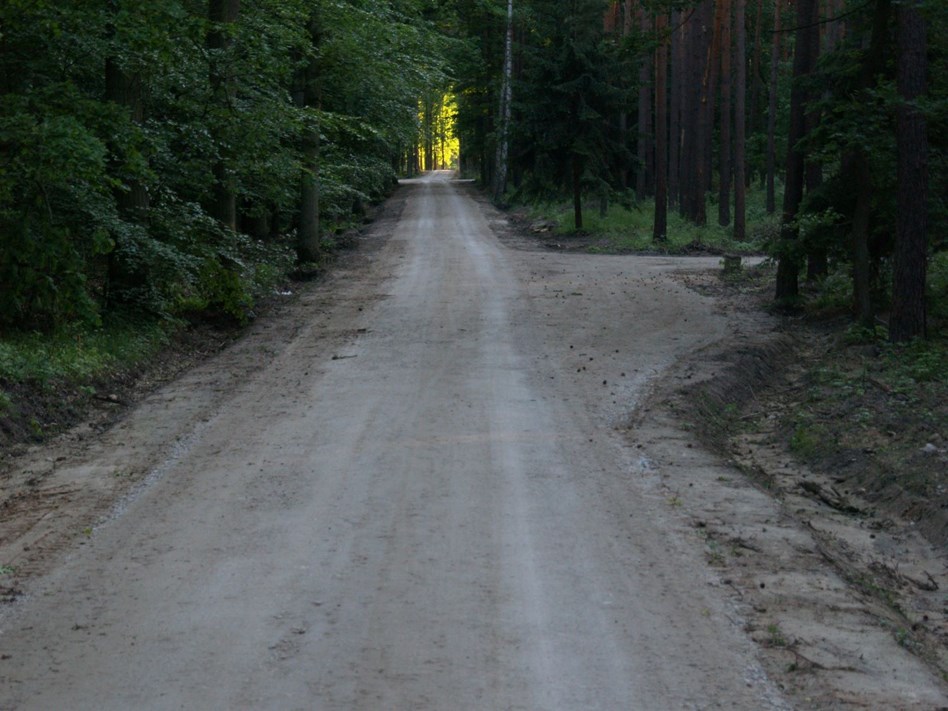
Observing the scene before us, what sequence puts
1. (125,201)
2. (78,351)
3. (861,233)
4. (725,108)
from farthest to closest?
(725,108) < (861,233) < (125,201) < (78,351)

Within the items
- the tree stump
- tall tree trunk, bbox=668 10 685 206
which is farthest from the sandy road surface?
tall tree trunk, bbox=668 10 685 206

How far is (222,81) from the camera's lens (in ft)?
51.8

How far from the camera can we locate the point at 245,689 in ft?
16.4

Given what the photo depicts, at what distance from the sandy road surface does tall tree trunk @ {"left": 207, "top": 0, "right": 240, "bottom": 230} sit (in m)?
4.32

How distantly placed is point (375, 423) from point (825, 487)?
14.7 ft

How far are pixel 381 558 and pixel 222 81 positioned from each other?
10978mm

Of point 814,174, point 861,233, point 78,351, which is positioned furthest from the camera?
point 814,174

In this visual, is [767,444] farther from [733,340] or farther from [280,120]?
[280,120]

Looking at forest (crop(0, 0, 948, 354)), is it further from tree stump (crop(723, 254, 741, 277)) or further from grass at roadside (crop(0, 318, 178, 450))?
tree stump (crop(723, 254, 741, 277))

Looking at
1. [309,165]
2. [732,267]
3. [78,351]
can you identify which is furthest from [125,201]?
[732,267]

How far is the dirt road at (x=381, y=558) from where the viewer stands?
5113 millimetres

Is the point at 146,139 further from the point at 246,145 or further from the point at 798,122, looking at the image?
the point at 798,122

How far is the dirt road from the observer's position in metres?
5.11

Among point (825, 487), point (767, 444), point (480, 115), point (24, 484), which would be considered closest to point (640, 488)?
point (825, 487)
